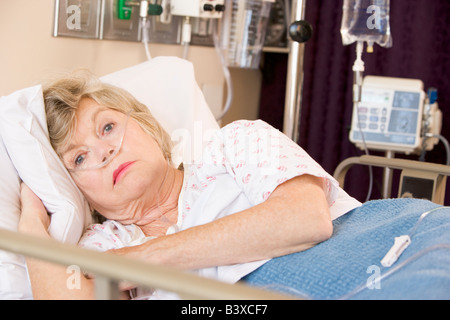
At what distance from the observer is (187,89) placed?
7.18 feet

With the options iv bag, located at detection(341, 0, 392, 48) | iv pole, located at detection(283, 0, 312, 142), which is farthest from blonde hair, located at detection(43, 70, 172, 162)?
iv bag, located at detection(341, 0, 392, 48)

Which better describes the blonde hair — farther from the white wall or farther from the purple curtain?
the purple curtain

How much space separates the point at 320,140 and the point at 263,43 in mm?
665

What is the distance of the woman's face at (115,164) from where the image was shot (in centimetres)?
170

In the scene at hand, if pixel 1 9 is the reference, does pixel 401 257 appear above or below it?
below

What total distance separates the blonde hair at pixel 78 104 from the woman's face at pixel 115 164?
0.07 ft

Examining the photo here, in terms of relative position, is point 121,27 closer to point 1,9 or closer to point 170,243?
point 1,9

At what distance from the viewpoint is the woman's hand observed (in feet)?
5.11

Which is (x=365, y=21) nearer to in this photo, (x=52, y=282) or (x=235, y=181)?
(x=235, y=181)

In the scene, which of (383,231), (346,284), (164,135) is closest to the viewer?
(346,284)

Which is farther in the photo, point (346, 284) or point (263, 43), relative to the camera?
point (263, 43)

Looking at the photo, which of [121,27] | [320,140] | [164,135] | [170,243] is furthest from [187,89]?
[320,140]

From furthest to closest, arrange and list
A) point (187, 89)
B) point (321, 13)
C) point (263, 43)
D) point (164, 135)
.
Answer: point (321, 13), point (263, 43), point (187, 89), point (164, 135)

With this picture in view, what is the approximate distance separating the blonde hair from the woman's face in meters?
0.02
